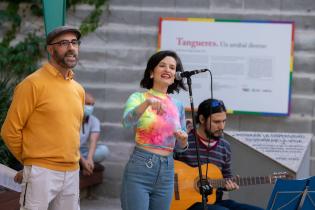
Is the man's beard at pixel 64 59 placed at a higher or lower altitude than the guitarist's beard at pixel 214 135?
higher

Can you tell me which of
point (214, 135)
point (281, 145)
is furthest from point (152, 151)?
point (281, 145)

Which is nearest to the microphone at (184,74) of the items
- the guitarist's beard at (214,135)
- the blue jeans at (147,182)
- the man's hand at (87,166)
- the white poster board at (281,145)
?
the blue jeans at (147,182)

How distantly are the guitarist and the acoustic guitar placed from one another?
45 mm

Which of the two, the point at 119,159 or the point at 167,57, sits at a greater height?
the point at 167,57

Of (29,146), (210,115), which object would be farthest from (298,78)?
(29,146)

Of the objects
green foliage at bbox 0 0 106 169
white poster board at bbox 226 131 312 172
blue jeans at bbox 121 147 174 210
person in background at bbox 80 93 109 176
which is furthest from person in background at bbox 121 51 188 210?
green foliage at bbox 0 0 106 169

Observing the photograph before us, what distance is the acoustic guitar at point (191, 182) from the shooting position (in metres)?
5.36

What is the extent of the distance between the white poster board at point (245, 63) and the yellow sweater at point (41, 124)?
3695 mm

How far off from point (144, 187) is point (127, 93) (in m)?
3.71

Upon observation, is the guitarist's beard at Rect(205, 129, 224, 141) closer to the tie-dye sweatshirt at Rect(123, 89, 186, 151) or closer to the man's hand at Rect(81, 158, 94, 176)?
the tie-dye sweatshirt at Rect(123, 89, 186, 151)

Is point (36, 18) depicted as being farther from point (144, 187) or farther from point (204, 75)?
point (144, 187)

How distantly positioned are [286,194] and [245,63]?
301cm

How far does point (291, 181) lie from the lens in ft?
15.2

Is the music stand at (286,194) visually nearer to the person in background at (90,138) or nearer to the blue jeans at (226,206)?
the blue jeans at (226,206)
